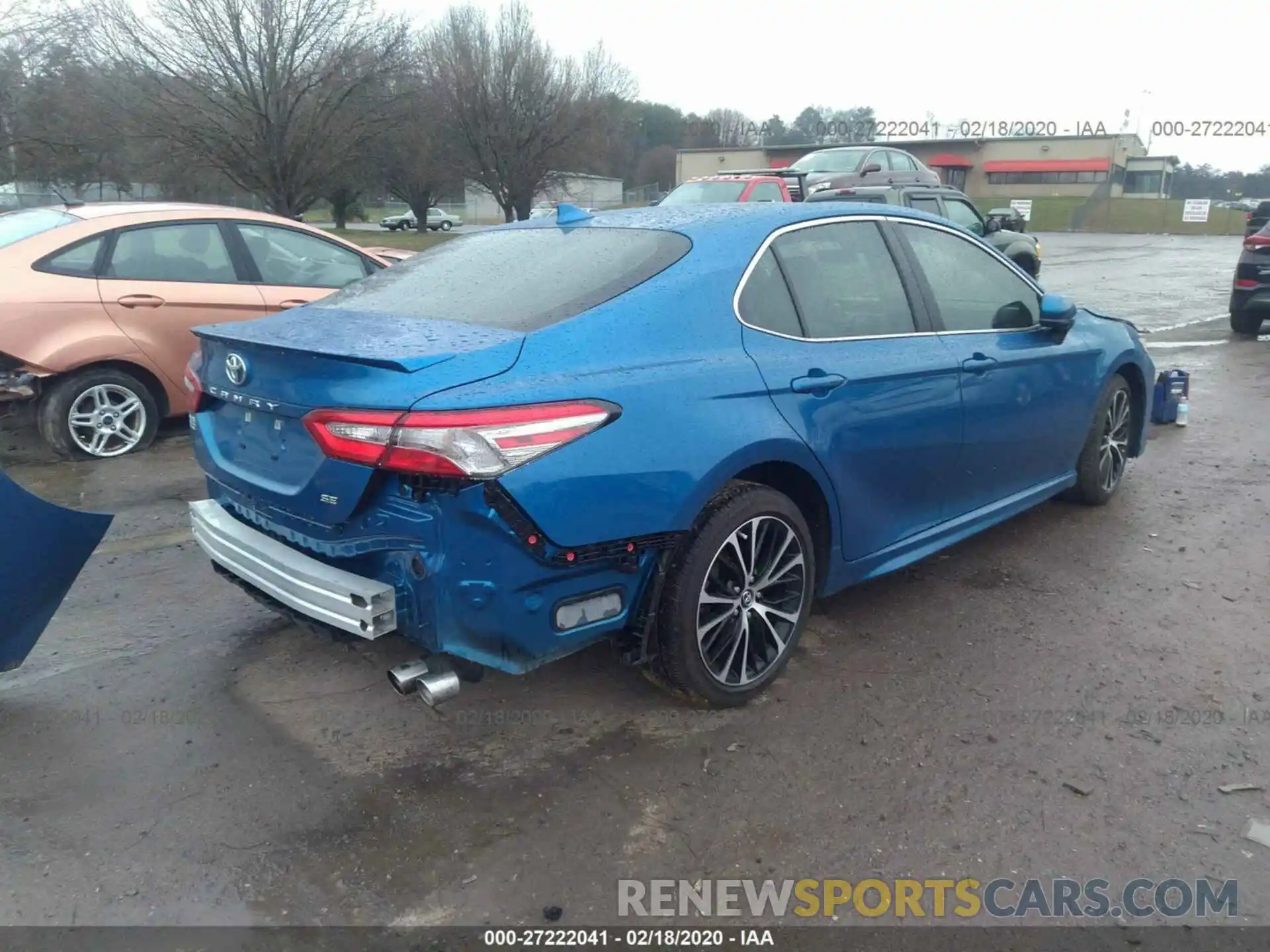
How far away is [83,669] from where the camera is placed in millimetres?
3730

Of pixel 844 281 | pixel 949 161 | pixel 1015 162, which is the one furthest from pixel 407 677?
pixel 1015 162

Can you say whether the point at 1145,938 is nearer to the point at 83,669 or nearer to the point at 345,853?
the point at 345,853

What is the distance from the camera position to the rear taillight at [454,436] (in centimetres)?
263

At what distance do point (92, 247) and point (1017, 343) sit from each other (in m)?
5.52

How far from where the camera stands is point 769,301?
3.49 metres

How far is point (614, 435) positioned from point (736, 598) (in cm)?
82

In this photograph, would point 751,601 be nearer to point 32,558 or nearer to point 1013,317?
point 1013,317

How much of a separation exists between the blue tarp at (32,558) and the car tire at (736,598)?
2.03 meters

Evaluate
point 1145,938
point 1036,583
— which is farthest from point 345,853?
point 1036,583

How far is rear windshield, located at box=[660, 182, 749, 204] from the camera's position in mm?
12602

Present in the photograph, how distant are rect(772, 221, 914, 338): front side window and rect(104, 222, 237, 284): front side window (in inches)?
181

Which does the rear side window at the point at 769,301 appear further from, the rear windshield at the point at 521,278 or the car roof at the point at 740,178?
the car roof at the point at 740,178

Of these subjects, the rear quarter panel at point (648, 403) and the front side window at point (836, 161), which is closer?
the rear quarter panel at point (648, 403)

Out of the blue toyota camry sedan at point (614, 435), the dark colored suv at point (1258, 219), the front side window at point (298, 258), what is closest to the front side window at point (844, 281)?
the blue toyota camry sedan at point (614, 435)
